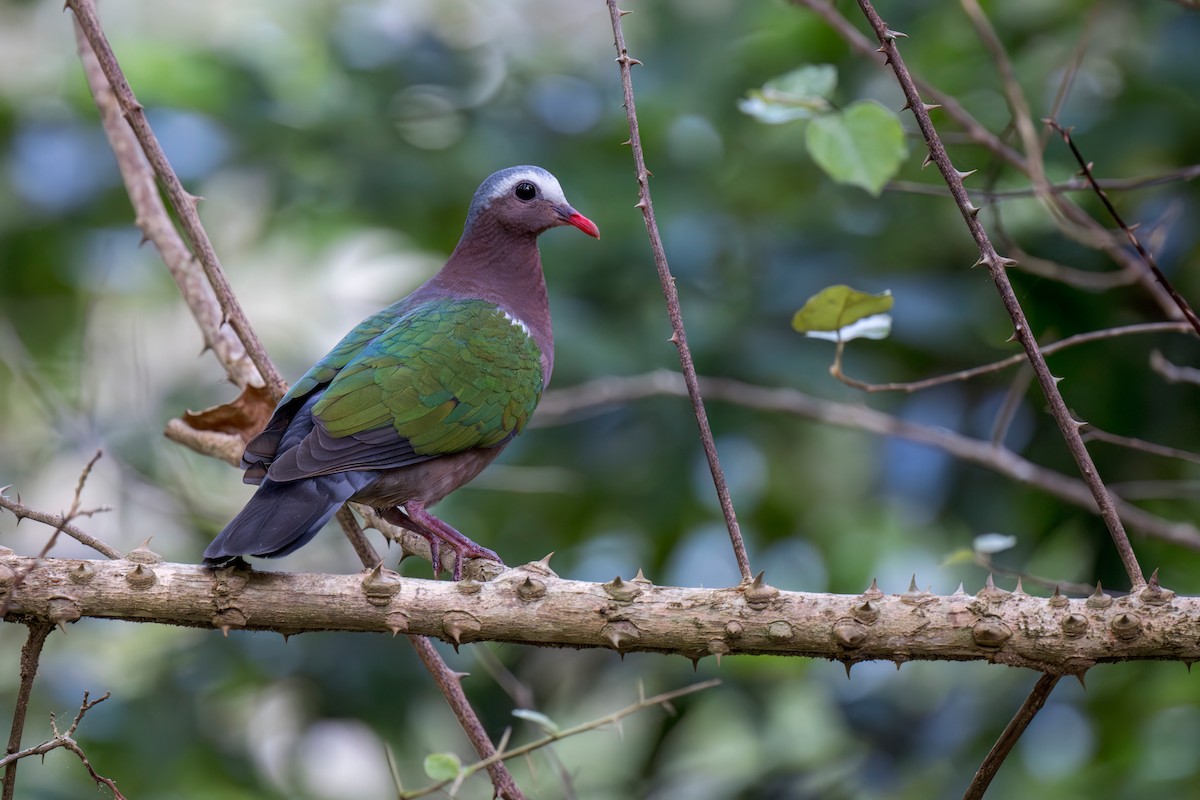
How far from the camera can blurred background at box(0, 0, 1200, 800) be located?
4.07m

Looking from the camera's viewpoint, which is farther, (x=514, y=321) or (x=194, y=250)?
(x=514, y=321)

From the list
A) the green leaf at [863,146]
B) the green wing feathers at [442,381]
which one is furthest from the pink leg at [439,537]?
the green leaf at [863,146]

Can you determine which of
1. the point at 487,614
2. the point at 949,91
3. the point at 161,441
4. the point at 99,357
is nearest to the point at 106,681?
the point at 161,441

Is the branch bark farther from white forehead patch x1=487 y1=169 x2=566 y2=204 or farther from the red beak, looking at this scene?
white forehead patch x1=487 y1=169 x2=566 y2=204

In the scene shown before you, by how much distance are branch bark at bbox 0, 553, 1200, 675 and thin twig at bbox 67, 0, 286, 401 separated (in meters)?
0.73

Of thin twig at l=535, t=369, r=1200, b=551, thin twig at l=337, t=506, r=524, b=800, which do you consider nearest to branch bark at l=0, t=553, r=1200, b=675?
thin twig at l=337, t=506, r=524, b=800

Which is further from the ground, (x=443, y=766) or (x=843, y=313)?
(x=843, y=313)

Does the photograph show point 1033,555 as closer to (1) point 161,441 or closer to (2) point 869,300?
(2) point 869,300

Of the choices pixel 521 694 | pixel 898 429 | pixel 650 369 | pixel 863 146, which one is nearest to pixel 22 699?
pixel 521 694

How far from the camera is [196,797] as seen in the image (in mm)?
4586

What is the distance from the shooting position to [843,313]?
2.73m

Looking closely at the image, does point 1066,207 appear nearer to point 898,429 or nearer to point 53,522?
point 898,429

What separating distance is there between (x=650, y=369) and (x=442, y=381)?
1385 millimetres

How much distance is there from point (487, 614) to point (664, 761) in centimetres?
250
